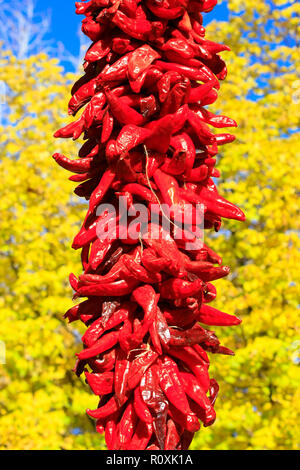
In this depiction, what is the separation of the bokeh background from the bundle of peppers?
6.97ft

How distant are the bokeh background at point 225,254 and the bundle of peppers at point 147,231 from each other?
83.7 inches

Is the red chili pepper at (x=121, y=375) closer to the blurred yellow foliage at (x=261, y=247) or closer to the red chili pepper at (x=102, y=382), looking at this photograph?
the red chili pepper at (x=102, y=382)

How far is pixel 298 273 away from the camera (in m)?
2.90

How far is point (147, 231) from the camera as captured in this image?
871 millimetres

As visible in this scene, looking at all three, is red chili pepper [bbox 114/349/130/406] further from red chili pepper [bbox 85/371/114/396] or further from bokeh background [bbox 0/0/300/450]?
bokeh background [bbox 0/0/300/450]

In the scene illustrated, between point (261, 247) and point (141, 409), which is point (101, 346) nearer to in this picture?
point (141, 409)

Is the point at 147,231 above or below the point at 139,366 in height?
above

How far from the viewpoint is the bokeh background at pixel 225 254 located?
299cm

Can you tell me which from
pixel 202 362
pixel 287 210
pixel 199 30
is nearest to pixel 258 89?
pixel 287 210

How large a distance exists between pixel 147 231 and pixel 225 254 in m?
2.77

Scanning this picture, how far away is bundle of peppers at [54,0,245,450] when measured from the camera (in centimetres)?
83

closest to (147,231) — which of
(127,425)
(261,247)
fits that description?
(127,425)

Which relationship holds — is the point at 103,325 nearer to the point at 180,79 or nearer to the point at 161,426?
the point at 161,426

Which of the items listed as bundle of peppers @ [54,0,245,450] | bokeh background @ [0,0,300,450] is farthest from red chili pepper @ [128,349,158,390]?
bokeh background @ [0,0,300,450]
